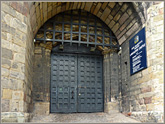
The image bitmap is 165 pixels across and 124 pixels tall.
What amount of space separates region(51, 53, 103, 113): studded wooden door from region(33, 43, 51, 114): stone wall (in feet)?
1.10

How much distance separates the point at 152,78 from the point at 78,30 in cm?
336

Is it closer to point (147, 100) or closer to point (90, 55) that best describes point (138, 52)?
point (147, 100)

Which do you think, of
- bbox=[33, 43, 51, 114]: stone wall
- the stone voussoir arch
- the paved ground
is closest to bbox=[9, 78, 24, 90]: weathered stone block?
the paved ground

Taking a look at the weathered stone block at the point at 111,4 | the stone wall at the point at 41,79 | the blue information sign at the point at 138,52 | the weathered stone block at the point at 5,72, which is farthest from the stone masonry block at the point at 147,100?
the weathered stone block at the point at 5,72

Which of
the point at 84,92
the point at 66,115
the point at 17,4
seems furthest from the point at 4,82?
the point at 84,92

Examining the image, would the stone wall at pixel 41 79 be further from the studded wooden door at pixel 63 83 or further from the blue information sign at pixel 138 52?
the blue information sign at pixel 138 52

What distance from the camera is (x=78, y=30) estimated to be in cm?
805

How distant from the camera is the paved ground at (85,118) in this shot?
674 cm

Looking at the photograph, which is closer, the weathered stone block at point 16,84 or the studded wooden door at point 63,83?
the weathered stone block at point 16,84

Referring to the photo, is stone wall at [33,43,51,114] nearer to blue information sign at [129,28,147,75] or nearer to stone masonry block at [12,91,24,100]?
stone masonry block at [12,91,24,100]

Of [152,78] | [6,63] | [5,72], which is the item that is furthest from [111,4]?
[5,72]

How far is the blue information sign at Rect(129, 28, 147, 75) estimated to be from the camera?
639 cm

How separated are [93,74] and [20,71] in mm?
3628

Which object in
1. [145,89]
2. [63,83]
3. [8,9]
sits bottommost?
[145,89]
